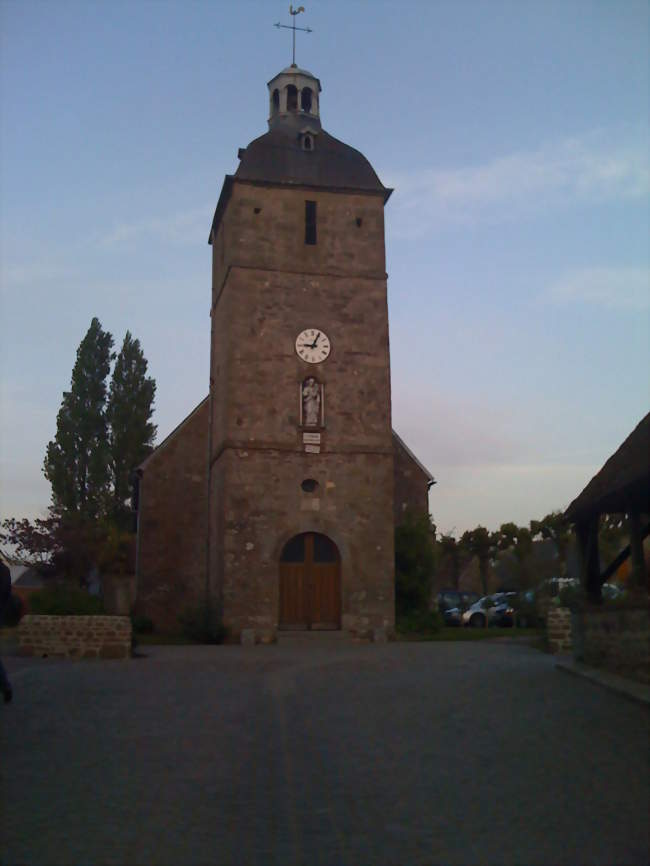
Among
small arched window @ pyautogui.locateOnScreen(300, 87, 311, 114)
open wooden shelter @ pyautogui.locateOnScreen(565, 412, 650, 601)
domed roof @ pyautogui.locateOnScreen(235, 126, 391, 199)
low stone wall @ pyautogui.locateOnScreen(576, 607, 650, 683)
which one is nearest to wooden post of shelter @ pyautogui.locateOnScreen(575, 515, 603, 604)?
open wooden shelter @ pyautogui.locateOnScreen(565, 412, 650, 601)

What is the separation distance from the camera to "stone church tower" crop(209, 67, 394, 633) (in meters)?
23.5

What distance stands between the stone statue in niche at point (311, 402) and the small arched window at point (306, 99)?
8.97 m

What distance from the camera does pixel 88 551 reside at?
31344 mm

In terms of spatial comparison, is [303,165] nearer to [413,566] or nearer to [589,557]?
[413,566]

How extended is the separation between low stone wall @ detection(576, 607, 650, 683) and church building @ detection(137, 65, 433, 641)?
1022 cm

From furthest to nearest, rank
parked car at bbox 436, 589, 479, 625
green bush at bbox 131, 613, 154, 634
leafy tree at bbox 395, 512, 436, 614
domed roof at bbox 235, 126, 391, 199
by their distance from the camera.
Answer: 1. parked car at bbox 436, 589, 479, 625
2. domed roof at bbox 235, 126, 391, 199
3. leafy tree at bbox 395, 512, 436, 614
4. green bush at bbox 131, 613, 154, 634

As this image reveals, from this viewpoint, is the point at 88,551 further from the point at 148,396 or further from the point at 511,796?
the point at 511,796

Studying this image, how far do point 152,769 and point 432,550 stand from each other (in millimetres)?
18865

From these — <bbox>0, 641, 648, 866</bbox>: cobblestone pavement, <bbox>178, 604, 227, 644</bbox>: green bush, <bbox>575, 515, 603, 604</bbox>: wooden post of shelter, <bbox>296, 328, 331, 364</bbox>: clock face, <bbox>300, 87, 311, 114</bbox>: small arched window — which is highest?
<bbox>300, 87, 311, 114</bbox>: small arched window

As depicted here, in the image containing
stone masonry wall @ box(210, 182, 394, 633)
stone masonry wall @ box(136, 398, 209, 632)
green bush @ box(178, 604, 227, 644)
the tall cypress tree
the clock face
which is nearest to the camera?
green bush @ box(178, 604, 227, 644)

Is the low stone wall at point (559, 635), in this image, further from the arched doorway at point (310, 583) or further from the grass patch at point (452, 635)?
the arched doorway at point (310, 583)

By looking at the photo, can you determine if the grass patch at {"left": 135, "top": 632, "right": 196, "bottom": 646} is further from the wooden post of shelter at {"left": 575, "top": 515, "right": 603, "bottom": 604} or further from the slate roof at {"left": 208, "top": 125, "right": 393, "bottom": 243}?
the slate roof at {"left": 208, "top": 125, "right": 393, "bottom": 243}

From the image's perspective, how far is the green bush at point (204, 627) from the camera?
22.8 m

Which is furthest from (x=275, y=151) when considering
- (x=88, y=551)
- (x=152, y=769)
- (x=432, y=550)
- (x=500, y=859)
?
(x=500, y=859)
